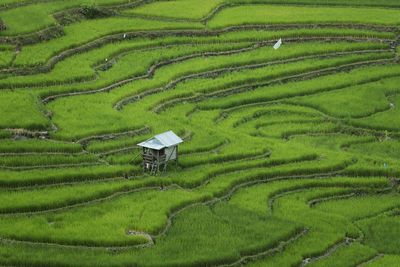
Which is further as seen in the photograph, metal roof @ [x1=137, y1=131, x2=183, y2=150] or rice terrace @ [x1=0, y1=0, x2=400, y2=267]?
metal roof @ [x1=137, y1=131, x2=183, y2=150]

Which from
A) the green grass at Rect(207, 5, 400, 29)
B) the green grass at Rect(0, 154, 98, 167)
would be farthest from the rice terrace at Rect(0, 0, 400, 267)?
the green grass at Rect(207, 5, 400, 29)

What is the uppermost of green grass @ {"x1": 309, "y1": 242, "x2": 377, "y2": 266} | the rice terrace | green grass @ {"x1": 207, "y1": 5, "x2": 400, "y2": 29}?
green grass @ {"x1": 207, "y1": 5, "x2": 400, "y2": 29}

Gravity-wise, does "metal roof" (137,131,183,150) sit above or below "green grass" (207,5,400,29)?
below

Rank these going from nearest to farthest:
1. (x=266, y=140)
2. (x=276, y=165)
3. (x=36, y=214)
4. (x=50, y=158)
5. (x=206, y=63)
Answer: (x=36, y=214) → (x=50, y=158) → (x=276, y=165) → (x=266, y=140) → (x=206, y=63)

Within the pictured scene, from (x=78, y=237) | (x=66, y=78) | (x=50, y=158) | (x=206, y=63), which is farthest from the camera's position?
(x=206, y=63)

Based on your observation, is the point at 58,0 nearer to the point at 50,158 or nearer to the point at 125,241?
the point at 50,158

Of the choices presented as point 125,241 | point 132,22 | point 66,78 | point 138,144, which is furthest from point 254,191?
point 132,22

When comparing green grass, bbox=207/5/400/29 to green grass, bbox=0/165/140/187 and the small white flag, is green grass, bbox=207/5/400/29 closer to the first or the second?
the small white flag
